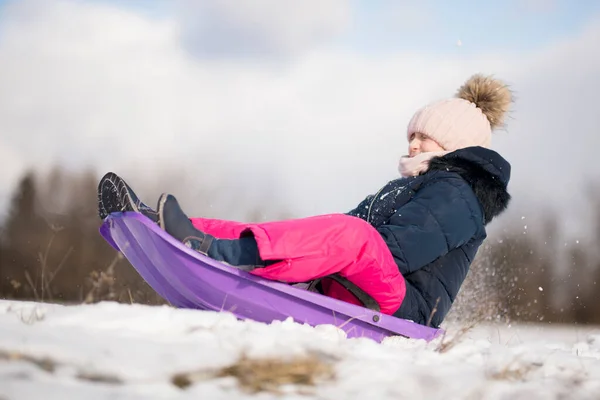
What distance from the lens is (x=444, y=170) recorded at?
3311 millimetres

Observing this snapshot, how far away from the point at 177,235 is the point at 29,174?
1745 cm

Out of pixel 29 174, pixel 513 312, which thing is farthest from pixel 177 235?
pixel 29 174

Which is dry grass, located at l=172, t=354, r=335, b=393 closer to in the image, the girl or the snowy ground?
the snowy ground

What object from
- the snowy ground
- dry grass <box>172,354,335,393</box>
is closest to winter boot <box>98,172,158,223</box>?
the snowy ground

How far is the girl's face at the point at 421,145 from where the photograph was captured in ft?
12.3

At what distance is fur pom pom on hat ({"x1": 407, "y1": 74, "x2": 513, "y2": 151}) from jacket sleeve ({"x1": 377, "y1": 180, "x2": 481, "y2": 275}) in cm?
61

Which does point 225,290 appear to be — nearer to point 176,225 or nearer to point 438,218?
point 176,225

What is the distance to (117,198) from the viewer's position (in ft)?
8.96

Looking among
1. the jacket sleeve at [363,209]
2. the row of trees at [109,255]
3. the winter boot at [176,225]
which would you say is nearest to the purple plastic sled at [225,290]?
the winter boot at [176,225]

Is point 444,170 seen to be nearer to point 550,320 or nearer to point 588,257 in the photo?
point 550,320

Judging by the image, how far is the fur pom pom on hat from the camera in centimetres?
371

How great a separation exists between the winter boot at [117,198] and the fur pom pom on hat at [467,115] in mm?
1799

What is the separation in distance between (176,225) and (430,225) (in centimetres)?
117

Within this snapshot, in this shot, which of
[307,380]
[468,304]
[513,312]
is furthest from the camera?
[513,312]
